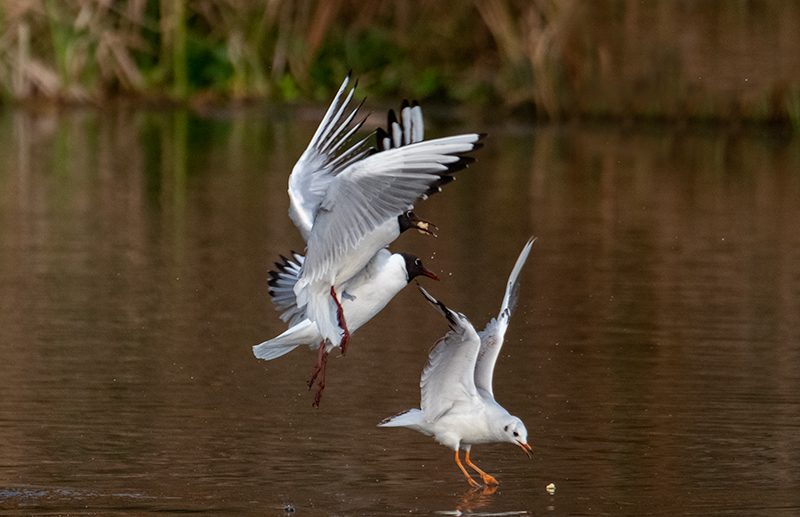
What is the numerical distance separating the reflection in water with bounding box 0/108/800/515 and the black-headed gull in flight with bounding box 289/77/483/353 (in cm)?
65

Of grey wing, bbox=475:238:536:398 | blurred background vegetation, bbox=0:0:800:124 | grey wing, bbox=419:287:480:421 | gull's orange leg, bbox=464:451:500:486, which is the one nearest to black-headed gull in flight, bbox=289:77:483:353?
grey wing, bbox=419:287:480:421

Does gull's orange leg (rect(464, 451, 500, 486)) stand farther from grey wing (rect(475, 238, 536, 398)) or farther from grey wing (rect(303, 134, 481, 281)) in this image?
grey wing (rect(303, 134, 481, 281))

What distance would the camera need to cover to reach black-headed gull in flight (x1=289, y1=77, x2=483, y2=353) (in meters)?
7.04

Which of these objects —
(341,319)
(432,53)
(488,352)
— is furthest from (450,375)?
(432,53)

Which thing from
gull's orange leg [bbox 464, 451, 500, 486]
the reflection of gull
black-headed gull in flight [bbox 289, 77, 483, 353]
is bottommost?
gull's orange leg [bbox 464, 451, 500, 486]

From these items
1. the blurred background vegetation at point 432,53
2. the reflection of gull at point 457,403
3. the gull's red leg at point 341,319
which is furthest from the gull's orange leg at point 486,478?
the blurred background vegetation at point 432,53

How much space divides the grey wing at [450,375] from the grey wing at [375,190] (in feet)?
1.53

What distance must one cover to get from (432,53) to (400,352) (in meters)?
19.7

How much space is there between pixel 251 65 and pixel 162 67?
1.56 metres

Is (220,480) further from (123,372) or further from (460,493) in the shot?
(123,372)

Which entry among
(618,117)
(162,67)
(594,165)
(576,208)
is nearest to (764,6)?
(618,117)

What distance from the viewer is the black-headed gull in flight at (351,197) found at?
23.1ft

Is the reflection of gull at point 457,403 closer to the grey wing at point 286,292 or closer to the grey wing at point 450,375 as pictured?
the grey wing at point 450,375

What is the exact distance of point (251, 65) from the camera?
27734 millimetres
